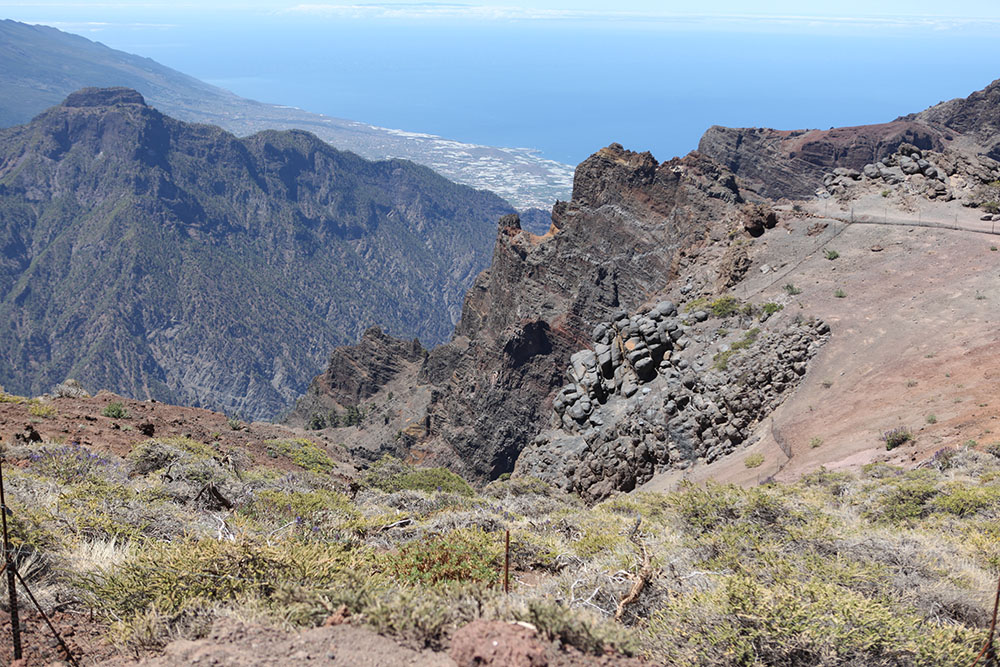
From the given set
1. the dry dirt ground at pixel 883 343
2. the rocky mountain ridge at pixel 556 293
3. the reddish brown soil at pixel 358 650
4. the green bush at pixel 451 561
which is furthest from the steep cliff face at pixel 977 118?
the reddish brown soil at pixel 358 650

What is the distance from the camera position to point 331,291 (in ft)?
550

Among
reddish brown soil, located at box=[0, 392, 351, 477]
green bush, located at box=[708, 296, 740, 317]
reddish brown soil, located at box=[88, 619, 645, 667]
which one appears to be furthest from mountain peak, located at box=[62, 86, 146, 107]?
reddish brown soil, located at box=[88, 619, 645, 667]

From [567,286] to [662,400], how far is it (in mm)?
25155

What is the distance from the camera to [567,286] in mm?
45750

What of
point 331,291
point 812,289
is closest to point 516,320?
point 812,289

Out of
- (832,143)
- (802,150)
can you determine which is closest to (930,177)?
(802,150)

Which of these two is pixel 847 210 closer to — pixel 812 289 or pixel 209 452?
pixel 812 289

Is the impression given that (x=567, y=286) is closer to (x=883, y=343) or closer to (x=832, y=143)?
(x=883, y=343)

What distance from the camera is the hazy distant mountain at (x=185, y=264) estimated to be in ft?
416

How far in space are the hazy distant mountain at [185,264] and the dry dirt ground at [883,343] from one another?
114611mm

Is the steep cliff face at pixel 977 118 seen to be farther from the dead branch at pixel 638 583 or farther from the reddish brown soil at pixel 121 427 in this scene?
the dead branch at pixel 638 583

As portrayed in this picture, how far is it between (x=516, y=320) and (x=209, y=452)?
3154 cm

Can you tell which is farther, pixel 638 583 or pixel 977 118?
pixel 977 118

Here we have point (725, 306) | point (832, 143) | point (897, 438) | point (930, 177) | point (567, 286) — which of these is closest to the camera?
point (897, 438)
